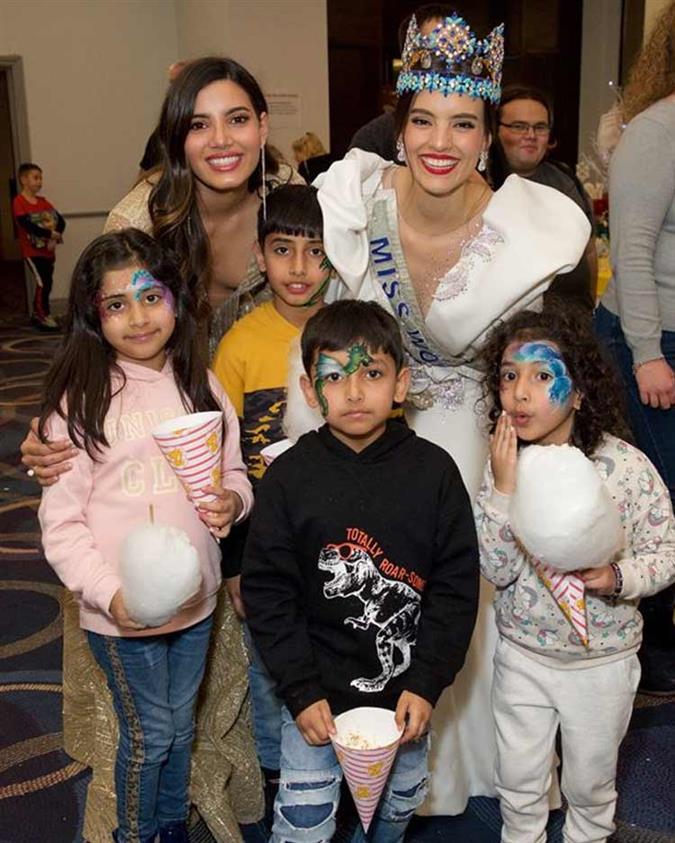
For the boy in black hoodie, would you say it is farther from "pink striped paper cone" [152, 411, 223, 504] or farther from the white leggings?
the white leggings

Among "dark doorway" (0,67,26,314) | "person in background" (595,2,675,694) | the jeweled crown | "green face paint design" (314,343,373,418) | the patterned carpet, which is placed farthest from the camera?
"dark doorway" (0,67,26,314)

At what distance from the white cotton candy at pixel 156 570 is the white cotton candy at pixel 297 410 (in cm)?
47

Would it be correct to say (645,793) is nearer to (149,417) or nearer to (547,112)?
(149,417)

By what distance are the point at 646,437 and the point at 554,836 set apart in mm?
1164

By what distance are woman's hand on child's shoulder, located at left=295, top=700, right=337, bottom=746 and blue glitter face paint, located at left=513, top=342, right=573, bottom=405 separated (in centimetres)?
77

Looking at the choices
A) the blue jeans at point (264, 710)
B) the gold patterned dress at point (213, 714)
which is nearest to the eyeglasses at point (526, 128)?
the gold patterned dress at point (213, 714)

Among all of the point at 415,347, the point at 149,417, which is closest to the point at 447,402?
the point at 415,347

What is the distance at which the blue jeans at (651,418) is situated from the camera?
115 inches

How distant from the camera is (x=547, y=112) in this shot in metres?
3.91

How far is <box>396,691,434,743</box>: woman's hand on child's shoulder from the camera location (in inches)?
74.0

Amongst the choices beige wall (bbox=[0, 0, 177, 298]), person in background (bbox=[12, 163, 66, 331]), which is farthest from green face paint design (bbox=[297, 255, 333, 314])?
beige wall (bbox=[0, 0, 177, 298])

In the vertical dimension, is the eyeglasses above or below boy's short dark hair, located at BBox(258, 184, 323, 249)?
above

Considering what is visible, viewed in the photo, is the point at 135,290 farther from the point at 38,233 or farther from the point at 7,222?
the point at 7,222

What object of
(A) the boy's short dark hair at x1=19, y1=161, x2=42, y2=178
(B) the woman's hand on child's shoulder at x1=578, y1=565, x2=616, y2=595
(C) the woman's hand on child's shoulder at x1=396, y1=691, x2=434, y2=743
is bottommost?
(C) the woman's hand on child's shoulder at x1=396, y1=691, x2=434, y2=743
